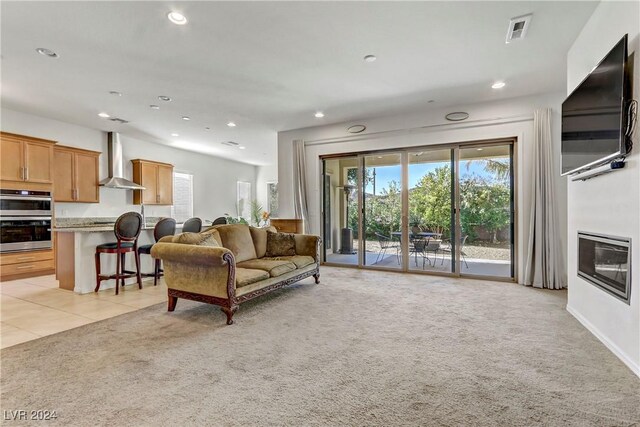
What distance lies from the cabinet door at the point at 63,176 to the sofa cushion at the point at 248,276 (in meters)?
4.43

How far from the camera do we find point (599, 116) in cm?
250

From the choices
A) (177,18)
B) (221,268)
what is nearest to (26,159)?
(177,18)

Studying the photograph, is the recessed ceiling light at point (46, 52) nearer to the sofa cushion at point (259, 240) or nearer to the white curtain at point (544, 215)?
the sofa cushion at point (259, 240)

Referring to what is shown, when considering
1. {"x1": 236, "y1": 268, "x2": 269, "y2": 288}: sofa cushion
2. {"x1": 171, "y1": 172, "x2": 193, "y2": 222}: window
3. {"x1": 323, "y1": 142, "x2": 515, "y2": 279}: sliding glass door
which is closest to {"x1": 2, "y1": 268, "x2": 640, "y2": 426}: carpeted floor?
{"x1": 236, "y1": 268, "x2": 269, "y2": 288}: sofa cushion

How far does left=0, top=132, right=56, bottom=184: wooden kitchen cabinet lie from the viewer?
4.85 metres

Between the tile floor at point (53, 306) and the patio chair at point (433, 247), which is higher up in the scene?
the patio chair at point (433, 247)

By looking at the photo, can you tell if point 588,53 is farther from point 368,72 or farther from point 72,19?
point 72,19

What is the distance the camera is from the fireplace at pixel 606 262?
2.27m

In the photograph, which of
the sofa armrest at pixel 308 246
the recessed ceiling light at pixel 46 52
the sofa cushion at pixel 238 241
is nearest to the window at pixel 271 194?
the sofa armrest at pixel 308 246

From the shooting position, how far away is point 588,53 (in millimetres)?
2877

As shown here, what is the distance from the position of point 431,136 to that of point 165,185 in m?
5.97

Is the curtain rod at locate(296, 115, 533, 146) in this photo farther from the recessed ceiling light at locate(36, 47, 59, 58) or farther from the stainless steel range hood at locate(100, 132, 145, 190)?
the recessed ceiling light at locate(36, 47, 59, 58)

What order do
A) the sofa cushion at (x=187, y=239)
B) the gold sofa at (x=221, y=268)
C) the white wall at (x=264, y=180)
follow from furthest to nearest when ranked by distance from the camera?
the white wall at (x=264, y=180), the sofa cushion at (x=187, y=239), the gold sofa at (x=221, y=268)

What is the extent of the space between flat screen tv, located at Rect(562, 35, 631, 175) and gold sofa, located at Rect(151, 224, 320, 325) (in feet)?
10.4
